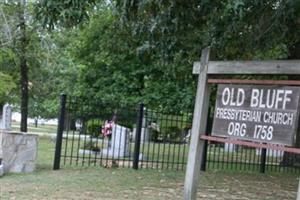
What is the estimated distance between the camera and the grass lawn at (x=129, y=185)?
360 inches

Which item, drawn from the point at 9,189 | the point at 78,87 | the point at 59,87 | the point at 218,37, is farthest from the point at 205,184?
the point at 59,87

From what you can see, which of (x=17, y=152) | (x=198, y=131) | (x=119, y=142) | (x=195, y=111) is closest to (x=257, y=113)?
(x=198, y=131)

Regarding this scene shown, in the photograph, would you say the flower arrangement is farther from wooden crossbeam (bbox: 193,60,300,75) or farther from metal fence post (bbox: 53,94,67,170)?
wooden crossbeam (bbox: 193,60,300,75)

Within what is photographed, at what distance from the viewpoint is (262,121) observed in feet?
20.1

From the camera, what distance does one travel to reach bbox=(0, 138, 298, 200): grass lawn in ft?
30.0

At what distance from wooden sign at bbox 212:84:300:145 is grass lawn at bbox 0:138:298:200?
274cm

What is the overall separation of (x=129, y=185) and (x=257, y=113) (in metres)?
4.55

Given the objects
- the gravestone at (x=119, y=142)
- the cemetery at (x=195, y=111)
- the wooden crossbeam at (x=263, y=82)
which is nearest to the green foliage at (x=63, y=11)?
the cemetery at (x=195, y=111)

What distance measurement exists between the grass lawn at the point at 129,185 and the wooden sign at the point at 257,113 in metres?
2.74

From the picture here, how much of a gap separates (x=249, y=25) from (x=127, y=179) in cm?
375

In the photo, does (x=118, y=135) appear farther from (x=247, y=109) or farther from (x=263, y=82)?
(x=263, y=82)

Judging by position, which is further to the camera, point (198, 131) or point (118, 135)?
point (118, 135)

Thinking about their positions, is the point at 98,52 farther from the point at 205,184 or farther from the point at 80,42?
the point at 205,184

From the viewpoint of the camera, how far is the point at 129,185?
33.6 ft
